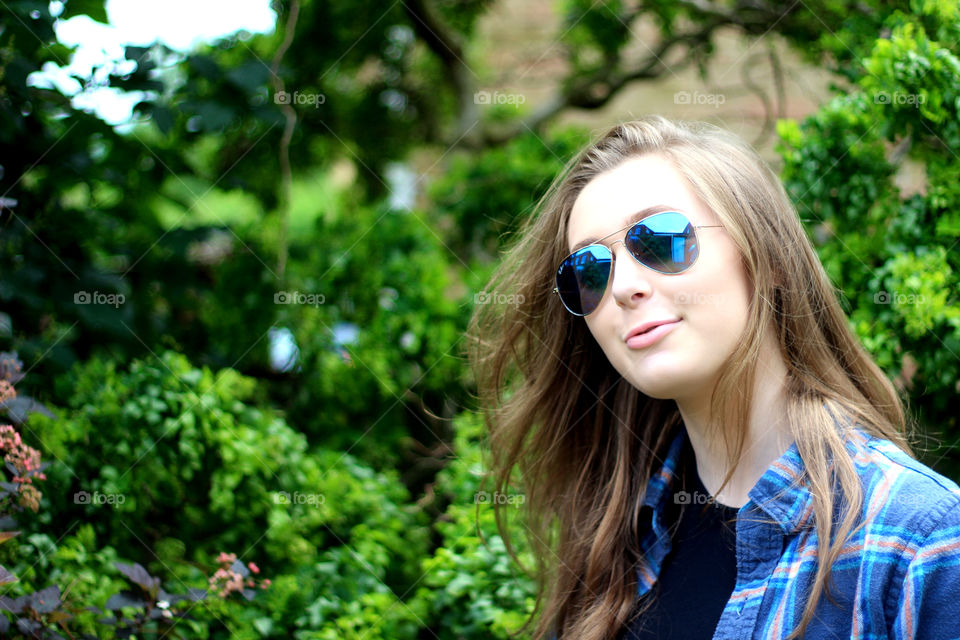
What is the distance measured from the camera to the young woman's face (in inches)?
53.0

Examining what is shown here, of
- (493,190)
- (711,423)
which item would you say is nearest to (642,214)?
(711,423)

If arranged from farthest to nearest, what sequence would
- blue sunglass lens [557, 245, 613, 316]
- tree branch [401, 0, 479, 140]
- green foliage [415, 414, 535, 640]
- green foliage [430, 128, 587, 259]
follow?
tree branch [401, 0, 479, 140] → green foliage [430, 128, 587, 259] → green foliage [415, 414, 535, 640] → blue sunglass lens [557, 245, 613, 316]

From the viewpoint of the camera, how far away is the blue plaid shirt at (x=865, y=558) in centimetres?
112

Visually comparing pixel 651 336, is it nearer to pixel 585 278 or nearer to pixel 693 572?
pixel 585 278

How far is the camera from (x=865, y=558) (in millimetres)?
1173

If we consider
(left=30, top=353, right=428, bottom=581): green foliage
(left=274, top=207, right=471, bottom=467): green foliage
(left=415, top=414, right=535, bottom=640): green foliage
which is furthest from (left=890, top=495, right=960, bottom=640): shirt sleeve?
(left=274, top=207, right=471, bottom=467): green foliage

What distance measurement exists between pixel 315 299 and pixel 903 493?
104 inches

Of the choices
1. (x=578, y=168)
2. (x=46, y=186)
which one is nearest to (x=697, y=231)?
(x=578, y=168)

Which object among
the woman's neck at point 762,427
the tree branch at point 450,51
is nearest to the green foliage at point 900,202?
the woman's neck at point 762,427

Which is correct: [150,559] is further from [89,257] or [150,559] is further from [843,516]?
[843,516]

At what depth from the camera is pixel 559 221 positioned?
5.59ft

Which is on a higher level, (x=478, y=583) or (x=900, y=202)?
(x=900, y=202)

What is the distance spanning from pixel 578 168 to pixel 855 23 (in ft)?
5.65

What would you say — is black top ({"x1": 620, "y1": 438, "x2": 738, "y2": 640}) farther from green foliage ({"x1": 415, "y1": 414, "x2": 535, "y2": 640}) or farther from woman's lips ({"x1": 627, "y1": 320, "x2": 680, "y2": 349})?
green foliage ({"x1": 415, "y1": 414, "x2": 535, "y2": 640})
